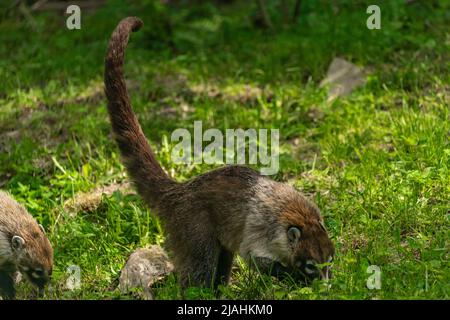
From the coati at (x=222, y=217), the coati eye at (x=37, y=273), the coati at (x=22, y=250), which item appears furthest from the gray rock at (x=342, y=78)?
the coati eye at (x=37, y=273)

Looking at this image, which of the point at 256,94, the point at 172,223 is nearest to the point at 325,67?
the point at 256,94

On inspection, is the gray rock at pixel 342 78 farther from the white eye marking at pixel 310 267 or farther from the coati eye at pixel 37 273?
the coati eye at pixel 37 273

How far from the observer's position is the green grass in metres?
5.66

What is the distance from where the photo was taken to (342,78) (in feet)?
27.1

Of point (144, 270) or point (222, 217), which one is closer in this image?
point (222, 217)

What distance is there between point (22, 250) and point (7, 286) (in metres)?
0.28

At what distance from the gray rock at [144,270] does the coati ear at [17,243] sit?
77cm

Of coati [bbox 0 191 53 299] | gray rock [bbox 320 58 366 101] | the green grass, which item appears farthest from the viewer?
gray rock [bbox 320 58 366 101]

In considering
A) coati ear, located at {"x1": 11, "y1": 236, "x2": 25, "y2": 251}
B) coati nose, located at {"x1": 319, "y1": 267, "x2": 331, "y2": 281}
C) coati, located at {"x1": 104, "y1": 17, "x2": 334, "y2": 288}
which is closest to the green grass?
coati nose, located at {"x1": 319, "y1": 267, "x2": 331, "y2": 281}

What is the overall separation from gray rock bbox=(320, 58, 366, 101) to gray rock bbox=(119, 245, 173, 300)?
9.30 feet

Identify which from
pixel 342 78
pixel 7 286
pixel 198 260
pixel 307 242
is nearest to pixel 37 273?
pixel 7 286

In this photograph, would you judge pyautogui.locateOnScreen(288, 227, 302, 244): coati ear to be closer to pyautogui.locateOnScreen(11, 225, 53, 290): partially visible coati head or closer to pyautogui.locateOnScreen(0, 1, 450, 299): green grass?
pyautogui.locateOnScreen(0, 1, 450, 299): green grass

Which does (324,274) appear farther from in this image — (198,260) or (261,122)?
(261,122)

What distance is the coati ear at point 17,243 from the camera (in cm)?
585
